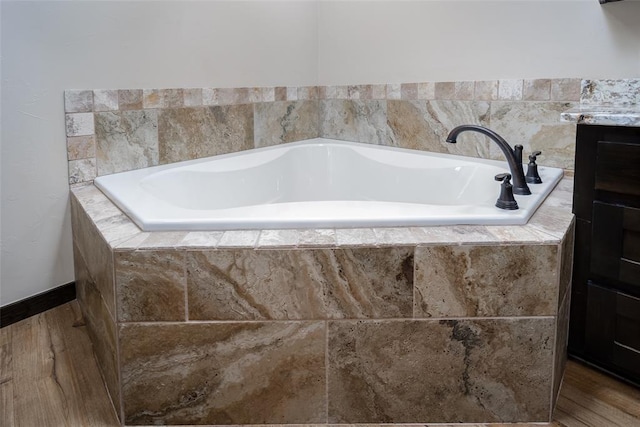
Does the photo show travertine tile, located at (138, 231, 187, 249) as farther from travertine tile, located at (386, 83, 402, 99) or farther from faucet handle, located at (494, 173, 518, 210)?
travertine tile, located at (386, 83, 402, 99)

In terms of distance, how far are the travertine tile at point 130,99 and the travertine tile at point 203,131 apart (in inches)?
4.3

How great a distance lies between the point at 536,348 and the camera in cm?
131

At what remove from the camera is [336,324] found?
1293 millimetres

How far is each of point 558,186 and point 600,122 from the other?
0.49 metres

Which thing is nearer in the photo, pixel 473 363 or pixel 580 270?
pixel 473 363

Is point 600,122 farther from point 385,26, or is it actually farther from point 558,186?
point 385,26

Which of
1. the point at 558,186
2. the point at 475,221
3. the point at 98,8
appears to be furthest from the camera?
the point at 98,8

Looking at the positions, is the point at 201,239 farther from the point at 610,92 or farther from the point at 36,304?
the point at 610,92

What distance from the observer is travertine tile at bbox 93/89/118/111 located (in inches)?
79.7

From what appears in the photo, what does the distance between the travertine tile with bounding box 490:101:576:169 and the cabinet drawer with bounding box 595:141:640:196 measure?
622 millimetres

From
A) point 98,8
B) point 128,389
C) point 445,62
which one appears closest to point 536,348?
point 128,389

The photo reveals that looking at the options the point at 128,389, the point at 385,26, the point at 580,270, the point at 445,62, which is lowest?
the point at 128,389

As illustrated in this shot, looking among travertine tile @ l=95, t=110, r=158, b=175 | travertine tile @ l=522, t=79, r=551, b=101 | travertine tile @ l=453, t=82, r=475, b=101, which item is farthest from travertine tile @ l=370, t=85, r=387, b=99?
travertine tile @ l=95, t=110, r=158, b=175

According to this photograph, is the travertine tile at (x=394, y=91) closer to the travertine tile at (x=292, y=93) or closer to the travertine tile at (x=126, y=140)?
the travertine tile at (x=292, y=93)
